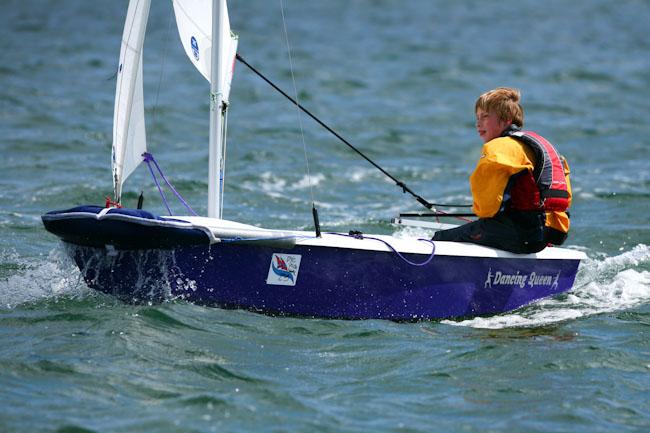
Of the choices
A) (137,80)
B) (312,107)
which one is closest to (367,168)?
(312,107)

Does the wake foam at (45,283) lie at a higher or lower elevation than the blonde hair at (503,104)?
lower

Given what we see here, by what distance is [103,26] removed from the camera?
21625 mm

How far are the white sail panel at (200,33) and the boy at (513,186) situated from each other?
4.65 feet

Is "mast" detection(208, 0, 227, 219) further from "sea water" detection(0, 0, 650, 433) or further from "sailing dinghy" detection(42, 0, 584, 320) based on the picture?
"sea water" detection(0, 0, 650, 433)

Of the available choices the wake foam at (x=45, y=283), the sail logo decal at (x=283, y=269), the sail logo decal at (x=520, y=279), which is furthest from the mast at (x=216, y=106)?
the sail logo decal at (x=520, y=279)

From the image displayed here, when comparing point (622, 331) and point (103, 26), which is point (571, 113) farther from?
point (103, 26)

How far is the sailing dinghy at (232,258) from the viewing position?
513 centimetres

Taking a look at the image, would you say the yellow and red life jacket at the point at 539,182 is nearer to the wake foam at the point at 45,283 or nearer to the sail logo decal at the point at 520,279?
the sail logo decal at the point at 520,279

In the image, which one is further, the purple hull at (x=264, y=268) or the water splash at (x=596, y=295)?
the water splash at (x=596, y=295)

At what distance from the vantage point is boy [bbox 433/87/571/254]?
18.4ft

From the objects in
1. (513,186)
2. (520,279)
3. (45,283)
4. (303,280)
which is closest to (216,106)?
(303,280)

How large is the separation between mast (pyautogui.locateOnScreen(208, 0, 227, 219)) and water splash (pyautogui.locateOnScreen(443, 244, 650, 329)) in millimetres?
1437

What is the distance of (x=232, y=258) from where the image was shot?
5.21 m

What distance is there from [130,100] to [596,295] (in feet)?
10.0
